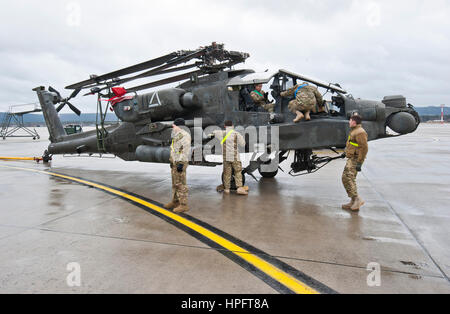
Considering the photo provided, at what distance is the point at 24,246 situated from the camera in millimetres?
3889

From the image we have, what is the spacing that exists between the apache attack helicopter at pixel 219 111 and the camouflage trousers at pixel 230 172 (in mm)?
417

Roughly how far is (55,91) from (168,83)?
611cm

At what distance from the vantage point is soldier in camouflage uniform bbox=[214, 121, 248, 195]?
6781 millimetres

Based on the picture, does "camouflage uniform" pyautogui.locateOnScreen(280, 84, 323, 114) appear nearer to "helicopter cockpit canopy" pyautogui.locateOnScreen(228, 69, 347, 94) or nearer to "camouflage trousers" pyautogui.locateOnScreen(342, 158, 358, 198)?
"helicopter cockpit canopy" pyautogui.locateOnScreen(228, 69, 347, 94)

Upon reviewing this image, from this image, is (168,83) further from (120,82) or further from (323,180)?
(323,180)

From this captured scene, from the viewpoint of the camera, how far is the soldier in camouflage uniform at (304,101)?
6398mm

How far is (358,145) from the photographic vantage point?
5.29 metres

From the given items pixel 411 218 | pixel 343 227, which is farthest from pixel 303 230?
pixel 411 218

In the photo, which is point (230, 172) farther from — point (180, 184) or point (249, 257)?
point (249, 257)

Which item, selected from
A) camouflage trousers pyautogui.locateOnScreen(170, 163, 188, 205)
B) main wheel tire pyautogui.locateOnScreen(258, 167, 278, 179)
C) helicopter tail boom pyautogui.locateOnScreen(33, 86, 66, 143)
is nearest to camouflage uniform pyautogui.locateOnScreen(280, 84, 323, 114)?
main wheel tire pyautogui.locateOnScreen(258, 167, 278, 179)

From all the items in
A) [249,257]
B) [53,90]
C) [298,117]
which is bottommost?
[249,257]

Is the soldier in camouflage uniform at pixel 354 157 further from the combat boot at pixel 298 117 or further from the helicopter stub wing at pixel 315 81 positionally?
the helicopter stub wing at pixel 315 81

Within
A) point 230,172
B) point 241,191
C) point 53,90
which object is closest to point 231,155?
point 230,172

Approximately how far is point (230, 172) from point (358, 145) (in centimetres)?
295
